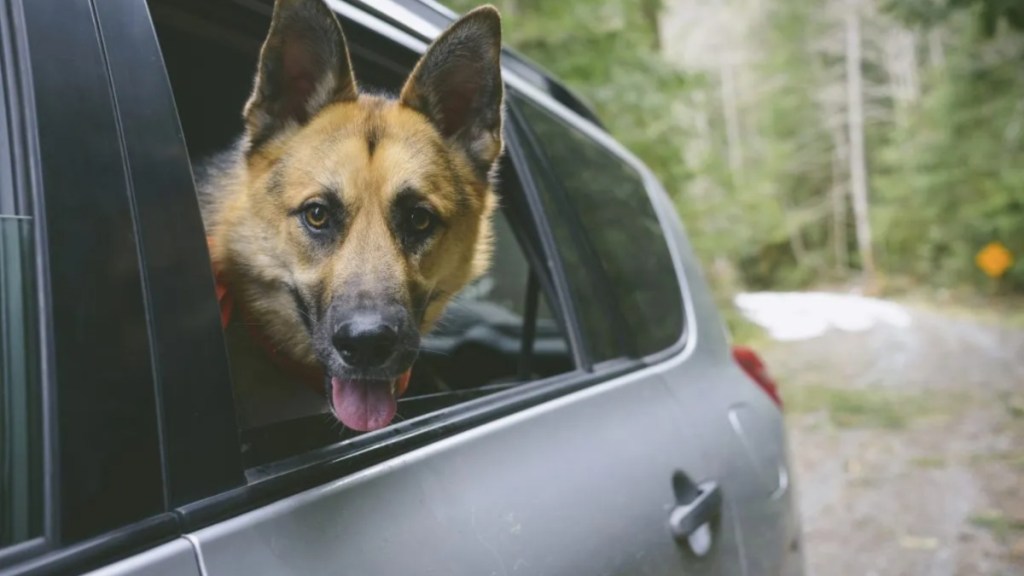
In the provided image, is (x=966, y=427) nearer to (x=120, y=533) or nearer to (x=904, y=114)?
(x=120, y=533)

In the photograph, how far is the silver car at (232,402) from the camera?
1.18 m

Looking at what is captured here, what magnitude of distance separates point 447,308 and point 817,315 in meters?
25.3

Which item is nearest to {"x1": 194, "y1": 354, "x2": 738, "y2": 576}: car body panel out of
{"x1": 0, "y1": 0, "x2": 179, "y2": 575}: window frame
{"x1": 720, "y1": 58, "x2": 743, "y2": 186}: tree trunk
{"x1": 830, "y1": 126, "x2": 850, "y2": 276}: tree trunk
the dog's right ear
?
{"x1": 0, "y1": 0, "x2": 179, "y2": 575}: window frame

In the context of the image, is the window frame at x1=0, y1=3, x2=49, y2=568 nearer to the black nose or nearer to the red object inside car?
the black nose

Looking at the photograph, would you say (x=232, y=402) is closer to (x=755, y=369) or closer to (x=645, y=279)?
(x=645, y=279)

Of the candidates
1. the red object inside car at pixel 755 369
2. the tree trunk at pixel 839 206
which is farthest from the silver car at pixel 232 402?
the tree trunk at pixel 839 206

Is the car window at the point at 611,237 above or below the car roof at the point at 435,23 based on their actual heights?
below

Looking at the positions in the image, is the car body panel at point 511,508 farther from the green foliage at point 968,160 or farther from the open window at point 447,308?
the green foliage at point 968,160

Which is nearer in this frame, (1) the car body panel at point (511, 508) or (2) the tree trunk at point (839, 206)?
(1) the car body panel at point (511, 508)

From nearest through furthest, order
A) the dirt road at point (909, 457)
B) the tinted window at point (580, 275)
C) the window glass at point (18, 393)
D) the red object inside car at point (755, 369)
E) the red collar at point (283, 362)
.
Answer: the window glass at point (18, 393) < the red collar at point (283, 362) < the tinted window at point (580, 275) < the red object inside car at point (755, 369) < the dirt road at point (909, 457)

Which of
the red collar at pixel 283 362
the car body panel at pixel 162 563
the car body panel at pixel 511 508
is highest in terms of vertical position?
the red collar at pixel 283 362

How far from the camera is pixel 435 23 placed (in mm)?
2447

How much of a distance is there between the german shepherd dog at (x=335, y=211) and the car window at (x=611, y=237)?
44 centimetres

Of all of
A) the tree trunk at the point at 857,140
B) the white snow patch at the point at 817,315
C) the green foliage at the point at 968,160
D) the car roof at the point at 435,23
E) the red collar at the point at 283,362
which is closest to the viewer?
the red collar at the point at 283,362
